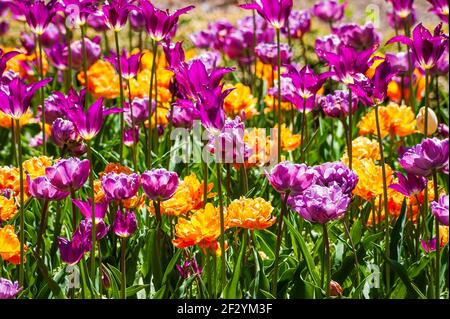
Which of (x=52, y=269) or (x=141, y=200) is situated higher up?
(x=141, y=200)

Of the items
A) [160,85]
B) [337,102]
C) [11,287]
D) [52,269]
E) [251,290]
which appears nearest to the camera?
[11,287]

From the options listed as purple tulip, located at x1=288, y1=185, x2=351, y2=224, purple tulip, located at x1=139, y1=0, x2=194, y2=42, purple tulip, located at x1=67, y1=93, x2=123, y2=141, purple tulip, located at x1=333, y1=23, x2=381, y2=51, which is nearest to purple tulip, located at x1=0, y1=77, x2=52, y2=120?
purple tulip, located at x1=67, y1=93, x2=123, y2=141

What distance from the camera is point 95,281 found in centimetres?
214

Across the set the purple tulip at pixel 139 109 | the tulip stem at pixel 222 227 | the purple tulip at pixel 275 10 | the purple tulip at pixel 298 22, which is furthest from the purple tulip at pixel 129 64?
the purple tulip at pixel 298 22

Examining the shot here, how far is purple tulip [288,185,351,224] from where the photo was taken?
1807 mm

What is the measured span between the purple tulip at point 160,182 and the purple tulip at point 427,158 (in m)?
0.47

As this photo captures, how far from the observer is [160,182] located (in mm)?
1955

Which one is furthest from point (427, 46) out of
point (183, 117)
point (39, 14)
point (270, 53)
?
point (270, 53)

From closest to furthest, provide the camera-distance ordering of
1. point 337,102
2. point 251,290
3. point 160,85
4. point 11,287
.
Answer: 1. point 11,287
2. point 251,290
3. point 337,102
4. point 160,85

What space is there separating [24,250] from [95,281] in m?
0.18

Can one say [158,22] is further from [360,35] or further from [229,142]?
[360,35]

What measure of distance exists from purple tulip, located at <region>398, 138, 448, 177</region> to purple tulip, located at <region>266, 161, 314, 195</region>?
0.70ft

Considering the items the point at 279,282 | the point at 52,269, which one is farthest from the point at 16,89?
the point at 279,282
